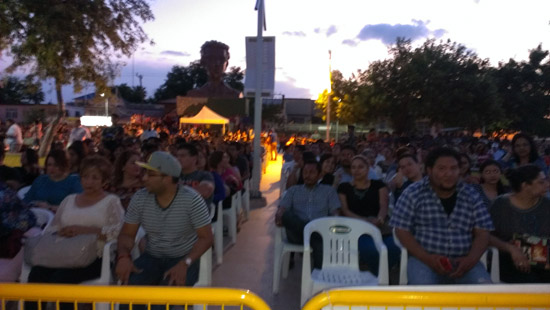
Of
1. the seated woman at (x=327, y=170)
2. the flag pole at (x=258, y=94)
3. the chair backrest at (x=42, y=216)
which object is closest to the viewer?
the chair backrest at (x=42, y=216)

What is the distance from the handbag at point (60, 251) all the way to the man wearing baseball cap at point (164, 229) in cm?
28

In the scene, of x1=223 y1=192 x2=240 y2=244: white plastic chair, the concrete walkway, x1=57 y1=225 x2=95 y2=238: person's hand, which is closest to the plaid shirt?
the concrete walkway

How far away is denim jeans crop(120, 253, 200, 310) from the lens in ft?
13.3

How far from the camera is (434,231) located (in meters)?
4.08

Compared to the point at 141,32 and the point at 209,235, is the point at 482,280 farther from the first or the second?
the point at 141,32

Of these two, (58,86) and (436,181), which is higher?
(58,86)

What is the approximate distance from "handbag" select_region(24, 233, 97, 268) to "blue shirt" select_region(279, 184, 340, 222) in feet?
7.23

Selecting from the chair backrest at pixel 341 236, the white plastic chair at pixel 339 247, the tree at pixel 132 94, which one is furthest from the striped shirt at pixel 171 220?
the tree at pixel 132 94

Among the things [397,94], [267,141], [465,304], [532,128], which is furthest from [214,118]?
[532,128]

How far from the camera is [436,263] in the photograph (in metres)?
3.98

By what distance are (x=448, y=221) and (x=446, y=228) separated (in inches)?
2.3

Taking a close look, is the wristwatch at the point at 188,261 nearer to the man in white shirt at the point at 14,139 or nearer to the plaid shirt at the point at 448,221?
the plaid shirt at the point at 448,221

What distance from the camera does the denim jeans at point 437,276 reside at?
3.99 meters

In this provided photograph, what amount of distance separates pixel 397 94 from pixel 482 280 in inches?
898
